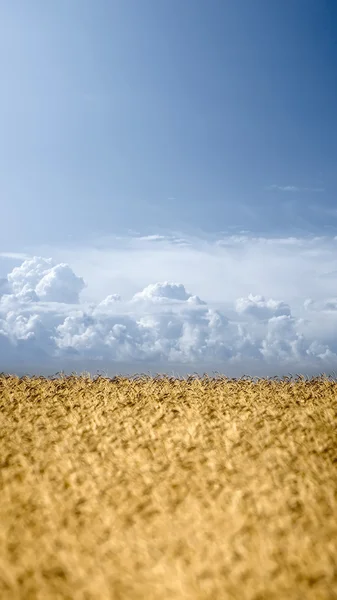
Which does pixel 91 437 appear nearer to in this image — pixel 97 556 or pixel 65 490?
pixel 65 490

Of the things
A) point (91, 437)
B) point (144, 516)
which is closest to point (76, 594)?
point (144, 516)

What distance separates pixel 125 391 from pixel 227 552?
6.47 metres

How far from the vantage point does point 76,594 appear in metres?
5.64

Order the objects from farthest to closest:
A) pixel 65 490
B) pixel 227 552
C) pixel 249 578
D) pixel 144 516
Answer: pixel 65 490
pixel 144 516
pixel 227 552
pixel 249 578

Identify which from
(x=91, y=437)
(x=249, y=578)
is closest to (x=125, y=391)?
(x=91, y=437)

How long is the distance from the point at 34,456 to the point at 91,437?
3.58ft

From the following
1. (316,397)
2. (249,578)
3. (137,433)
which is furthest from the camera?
(316,397)

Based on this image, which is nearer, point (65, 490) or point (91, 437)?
point (65, 490)

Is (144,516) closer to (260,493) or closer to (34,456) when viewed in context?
(260,493)

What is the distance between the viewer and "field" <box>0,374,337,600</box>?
565cm

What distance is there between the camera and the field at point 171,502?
5652 mm

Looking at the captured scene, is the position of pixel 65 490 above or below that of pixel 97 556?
above

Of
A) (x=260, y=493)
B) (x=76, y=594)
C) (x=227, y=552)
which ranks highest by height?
(x=260, y=493)

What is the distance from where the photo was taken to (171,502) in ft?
22.3
